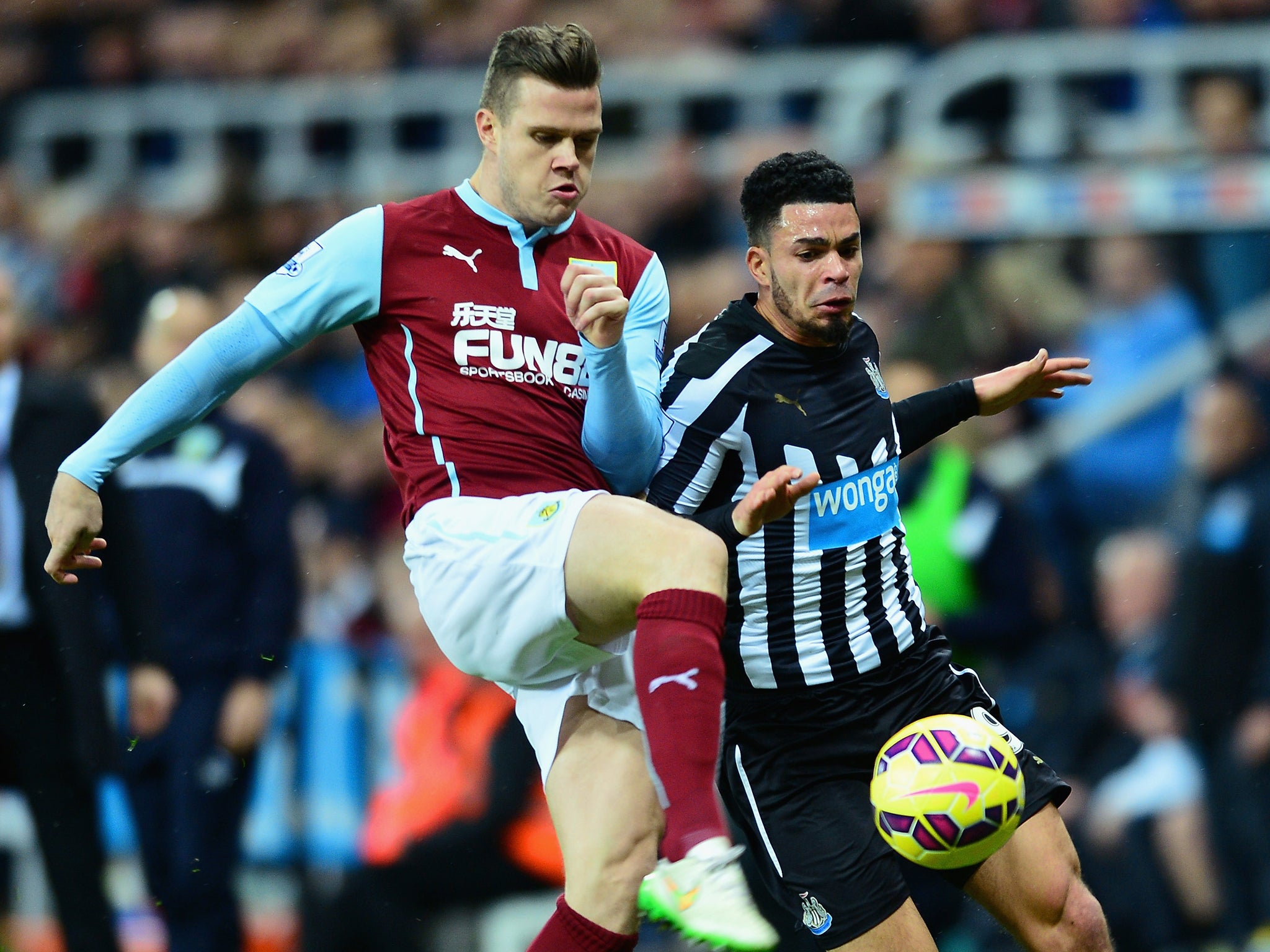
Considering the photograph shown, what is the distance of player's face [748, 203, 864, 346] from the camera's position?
3.67m

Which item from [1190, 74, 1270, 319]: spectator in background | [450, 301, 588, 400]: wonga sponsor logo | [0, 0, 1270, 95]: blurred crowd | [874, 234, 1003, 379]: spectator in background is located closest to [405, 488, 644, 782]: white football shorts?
[450, 301, 588, 400]: wonga sponsor logo

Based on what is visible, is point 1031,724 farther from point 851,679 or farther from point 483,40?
point 483,40

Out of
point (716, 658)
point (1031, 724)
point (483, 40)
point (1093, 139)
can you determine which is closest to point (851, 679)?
point (716, 658)

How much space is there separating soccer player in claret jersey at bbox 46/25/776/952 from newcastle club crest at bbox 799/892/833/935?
0.47 m

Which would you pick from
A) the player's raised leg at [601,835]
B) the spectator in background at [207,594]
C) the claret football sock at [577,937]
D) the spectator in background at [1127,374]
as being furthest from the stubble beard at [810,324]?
the spectator in background at [1127,374]

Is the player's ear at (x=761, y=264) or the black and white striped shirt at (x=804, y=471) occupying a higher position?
the player's ear at (x=761, y=264)

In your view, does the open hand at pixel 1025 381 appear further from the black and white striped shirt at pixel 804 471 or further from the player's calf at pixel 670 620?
the player's calf at pixel 670 620

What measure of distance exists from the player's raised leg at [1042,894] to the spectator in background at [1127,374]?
123 inches

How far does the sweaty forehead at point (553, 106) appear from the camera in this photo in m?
3.47

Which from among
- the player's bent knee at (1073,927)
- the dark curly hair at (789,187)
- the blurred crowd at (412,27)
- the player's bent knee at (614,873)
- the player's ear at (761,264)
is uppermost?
the blurred crowd at (412,27)

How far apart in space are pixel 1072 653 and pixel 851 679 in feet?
8.91

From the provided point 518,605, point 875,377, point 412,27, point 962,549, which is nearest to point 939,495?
point 962,549

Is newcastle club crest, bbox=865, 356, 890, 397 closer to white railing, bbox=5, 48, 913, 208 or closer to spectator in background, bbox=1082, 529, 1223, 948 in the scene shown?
spectator in background, bbox=1082, 529, 1223, 948

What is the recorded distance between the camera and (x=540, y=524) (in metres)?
3.31
